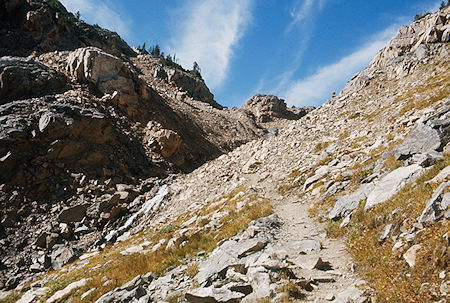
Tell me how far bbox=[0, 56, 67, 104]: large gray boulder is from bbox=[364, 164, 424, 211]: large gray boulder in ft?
109

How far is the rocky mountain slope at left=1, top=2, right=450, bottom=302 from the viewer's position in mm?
5812

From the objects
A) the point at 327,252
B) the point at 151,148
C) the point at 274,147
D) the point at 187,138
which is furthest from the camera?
the point at 187,138

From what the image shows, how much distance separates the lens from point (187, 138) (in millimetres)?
36250

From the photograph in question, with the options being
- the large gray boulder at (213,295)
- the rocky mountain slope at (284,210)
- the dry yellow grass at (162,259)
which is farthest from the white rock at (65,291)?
the large gray boulder at (213,295)

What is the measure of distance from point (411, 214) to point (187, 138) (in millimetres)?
32140

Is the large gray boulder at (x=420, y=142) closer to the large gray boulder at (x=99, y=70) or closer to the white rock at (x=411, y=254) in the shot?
the white rock at (x=411, y=254)

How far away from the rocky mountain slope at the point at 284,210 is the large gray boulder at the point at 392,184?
7cm

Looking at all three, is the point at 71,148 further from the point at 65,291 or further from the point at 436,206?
the point at 436,206

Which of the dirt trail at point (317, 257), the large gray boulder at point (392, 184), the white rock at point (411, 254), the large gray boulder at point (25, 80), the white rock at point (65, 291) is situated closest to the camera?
the white rock at point (411, 254)

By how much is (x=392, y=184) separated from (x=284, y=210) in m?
5.82

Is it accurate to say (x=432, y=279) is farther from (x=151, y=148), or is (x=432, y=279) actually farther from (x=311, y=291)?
(x=151, y=148)

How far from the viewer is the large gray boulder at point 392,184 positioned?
7.85m

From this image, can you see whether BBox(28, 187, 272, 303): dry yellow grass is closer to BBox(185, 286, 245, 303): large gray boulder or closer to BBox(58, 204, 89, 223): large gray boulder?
BBox(185, 286, 245, 303): large gray boulder

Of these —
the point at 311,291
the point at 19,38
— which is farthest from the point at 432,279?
the point at 19,38
